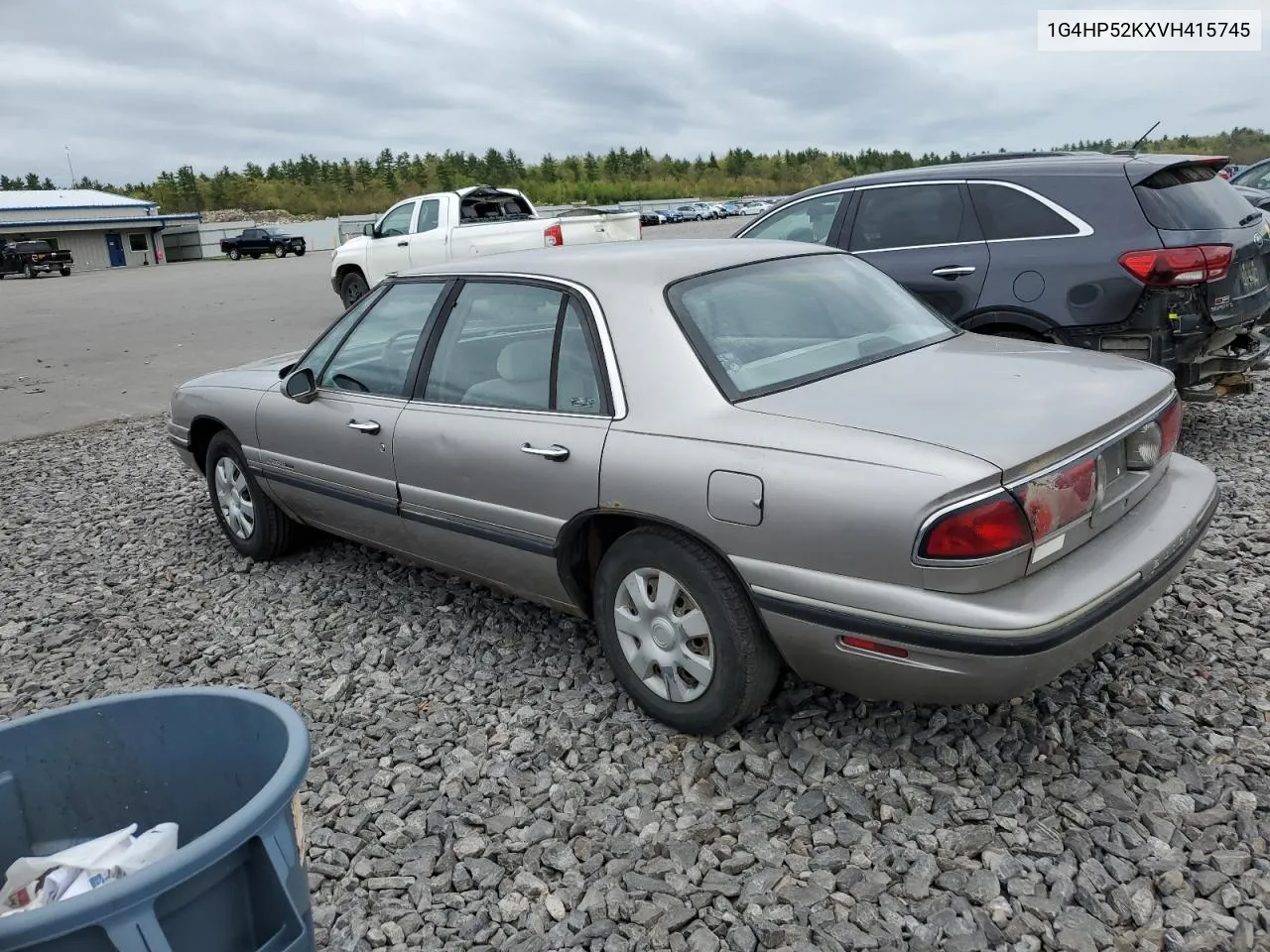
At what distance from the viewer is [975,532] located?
2.55m

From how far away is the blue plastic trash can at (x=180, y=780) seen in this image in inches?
69.4

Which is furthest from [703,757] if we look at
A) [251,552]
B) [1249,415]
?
[1249,415]

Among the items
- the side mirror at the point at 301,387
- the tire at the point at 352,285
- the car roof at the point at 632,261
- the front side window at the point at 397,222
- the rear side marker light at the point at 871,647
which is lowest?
the rear side marker light at the point at 871,647

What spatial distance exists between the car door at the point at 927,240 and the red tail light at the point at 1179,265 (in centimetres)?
83

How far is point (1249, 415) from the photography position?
269 inches

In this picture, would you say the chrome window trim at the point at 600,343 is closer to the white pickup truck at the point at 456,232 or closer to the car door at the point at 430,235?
the white pickup truck at the point at 456,232

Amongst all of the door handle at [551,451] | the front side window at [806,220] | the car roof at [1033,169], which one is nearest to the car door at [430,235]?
the front side window at [806,220]

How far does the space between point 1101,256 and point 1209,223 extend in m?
0.65

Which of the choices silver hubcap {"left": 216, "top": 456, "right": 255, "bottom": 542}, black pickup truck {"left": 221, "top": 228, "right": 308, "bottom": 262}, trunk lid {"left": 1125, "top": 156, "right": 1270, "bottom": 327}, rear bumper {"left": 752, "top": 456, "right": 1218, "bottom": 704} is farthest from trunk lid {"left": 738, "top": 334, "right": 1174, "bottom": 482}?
black pickup truck {"left": 221, "top": 228, "right": 308, "bottom": 262}

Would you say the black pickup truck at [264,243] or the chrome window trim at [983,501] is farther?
the black pickup truck at [264,243]

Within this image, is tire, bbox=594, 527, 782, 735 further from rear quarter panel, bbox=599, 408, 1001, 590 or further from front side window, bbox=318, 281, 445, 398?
front side window, bbox=318, 281, 445, 398

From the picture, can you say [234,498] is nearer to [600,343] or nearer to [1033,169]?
[600,343]

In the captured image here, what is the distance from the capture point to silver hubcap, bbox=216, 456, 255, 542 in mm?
5242

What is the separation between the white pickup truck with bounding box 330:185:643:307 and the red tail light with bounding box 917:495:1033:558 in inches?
422
